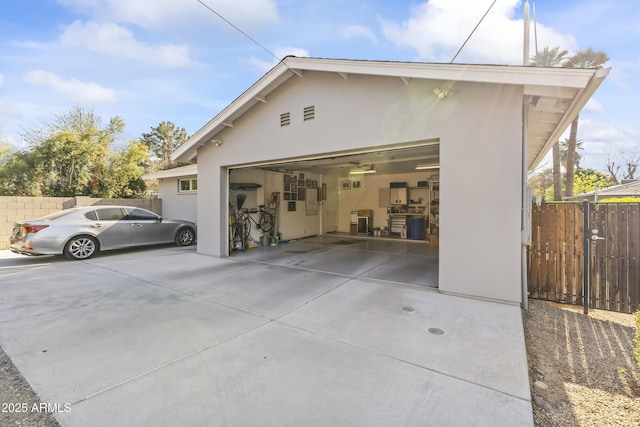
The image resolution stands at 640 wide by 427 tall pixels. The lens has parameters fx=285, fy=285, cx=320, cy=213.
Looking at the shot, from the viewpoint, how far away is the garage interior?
6496 mm

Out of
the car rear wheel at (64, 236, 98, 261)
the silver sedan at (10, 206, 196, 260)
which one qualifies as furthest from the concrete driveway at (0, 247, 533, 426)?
the car rear wheel at (64, 236, 98, 261)

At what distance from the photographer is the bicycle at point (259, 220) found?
8.95 metres

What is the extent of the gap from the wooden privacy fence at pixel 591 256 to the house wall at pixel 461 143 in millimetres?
868

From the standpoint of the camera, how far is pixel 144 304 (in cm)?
396

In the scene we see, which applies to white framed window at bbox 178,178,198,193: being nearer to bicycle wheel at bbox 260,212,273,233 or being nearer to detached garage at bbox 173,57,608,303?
detached garage at bbox 173,57,608,303

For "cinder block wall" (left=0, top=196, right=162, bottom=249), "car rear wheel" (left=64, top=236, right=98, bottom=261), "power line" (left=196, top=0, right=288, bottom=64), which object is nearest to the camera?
"power line" (left=196, top=0, right=288, bottom=64)

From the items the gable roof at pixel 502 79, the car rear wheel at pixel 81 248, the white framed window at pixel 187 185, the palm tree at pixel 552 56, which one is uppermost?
the palm tree at pixel 552 56

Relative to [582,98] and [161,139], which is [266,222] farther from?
[161,139]

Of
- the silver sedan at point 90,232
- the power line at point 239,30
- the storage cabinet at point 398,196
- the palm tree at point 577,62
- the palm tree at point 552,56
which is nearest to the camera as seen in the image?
the power line at point 239,30

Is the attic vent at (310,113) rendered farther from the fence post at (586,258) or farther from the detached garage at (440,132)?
the fence post at (586,258)

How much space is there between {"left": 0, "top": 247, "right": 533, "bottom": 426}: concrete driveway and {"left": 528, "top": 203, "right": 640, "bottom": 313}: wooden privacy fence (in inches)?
46.9

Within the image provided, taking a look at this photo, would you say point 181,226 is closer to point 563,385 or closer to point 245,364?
point 245,364

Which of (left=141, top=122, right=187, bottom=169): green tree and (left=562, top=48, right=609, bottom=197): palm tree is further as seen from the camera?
(left=141, top=122, right=187, bottom=169): green tree

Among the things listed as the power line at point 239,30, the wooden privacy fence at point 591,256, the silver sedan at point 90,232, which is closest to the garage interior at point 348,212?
the wooden privacy fence at point 591,256
